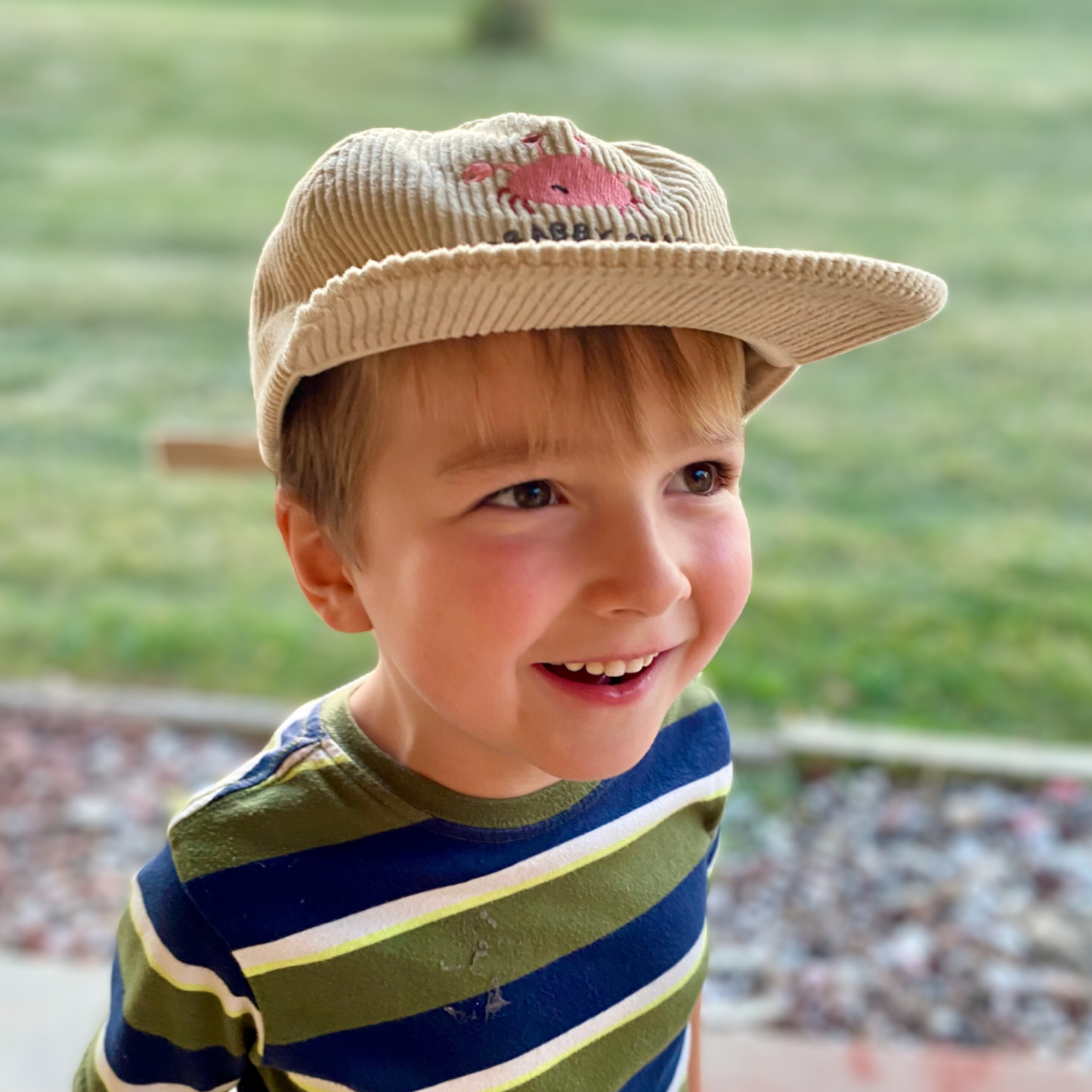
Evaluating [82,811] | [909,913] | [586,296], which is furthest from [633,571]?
[82,811]

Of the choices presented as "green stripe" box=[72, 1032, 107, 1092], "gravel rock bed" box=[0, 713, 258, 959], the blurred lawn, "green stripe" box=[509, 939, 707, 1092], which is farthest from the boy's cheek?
the blurred lawn

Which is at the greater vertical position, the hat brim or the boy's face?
the hat brim

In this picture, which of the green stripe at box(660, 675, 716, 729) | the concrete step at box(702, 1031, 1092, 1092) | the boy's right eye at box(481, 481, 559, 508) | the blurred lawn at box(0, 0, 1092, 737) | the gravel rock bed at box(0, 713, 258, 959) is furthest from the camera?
the blurred lawn at box(0, 0, 1092, 737)

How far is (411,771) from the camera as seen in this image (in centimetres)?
91

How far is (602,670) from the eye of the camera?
0.83m

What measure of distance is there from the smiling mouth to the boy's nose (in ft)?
0.17

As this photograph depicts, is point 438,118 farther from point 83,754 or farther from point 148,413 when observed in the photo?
point 83,754

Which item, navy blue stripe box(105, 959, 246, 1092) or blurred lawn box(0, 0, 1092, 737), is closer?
navy blue stripe box(105, 959, 246, 1092)

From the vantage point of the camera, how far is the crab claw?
0.74 m

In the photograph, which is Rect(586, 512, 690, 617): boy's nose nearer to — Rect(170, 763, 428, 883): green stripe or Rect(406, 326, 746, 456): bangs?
Rect(406, 326, 746, 456): bangs

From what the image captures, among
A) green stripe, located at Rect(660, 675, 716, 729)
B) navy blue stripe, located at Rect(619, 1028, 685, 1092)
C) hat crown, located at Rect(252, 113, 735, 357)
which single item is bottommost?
navy blue stripe, located at Rect(619, 1028, 685, 1092)

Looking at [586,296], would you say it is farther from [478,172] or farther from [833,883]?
[833,883]

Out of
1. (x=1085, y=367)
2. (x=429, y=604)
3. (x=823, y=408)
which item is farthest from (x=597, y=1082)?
(x=1085, y=367)

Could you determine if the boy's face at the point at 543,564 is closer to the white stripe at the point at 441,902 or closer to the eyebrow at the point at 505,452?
the eyebrow at the point at 505,452
